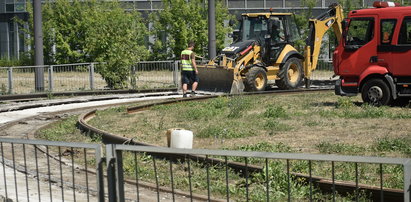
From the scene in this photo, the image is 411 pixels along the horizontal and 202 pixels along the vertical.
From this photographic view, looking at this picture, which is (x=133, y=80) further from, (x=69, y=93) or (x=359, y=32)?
(x=359, y=32)

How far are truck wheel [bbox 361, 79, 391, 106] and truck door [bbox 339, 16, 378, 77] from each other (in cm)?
55

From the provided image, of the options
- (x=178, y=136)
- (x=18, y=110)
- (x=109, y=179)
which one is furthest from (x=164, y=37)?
(x=109, y=179)

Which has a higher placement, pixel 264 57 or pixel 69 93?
pixel 264 57

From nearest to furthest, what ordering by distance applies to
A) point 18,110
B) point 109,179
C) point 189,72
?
1. point 109,179
2. point 18,110
3. point 189,72

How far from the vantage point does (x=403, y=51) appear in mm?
19969

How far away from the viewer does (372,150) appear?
41.7 feet

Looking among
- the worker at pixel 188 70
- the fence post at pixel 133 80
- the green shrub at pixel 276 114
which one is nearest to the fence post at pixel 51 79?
the fence post at pixel 133 80

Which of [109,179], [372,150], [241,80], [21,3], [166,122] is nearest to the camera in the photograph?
[109,179]

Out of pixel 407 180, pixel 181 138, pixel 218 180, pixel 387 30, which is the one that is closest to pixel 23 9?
pixel 387 30

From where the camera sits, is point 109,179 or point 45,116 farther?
point 45,116

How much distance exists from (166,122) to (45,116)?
457 centimetres

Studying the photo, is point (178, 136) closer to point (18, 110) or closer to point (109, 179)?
point (109, 179)

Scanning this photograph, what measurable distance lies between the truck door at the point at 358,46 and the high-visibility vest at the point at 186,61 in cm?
543

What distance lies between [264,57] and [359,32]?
7524 millimetres
